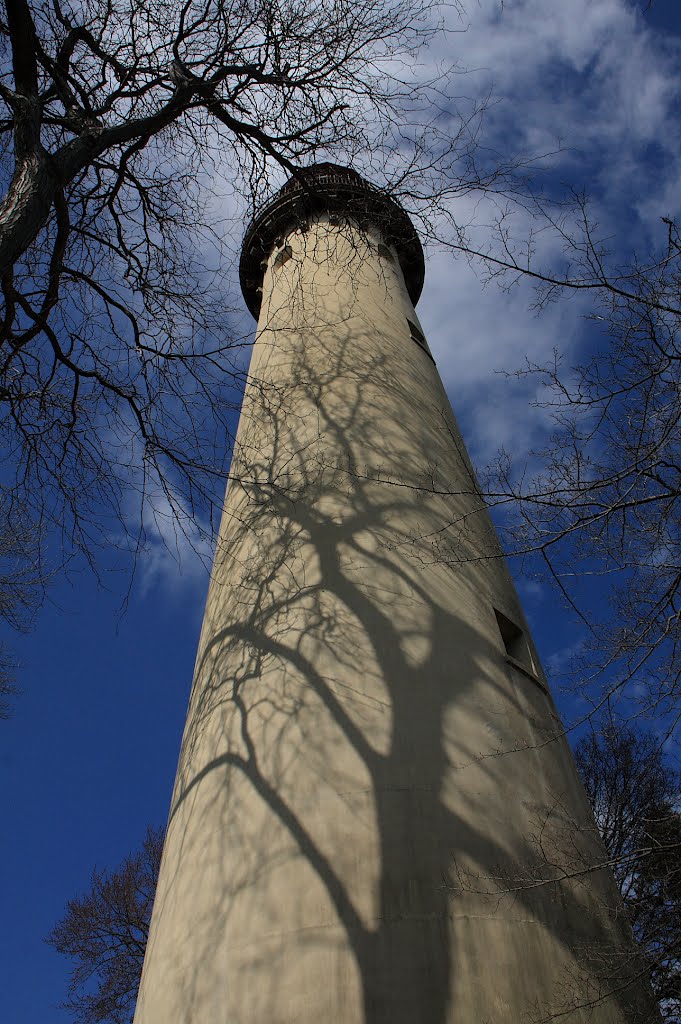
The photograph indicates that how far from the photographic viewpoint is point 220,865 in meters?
5.08

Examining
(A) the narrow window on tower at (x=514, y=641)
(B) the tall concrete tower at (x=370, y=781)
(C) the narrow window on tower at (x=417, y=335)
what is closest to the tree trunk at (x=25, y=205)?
(B) the tall concrete tower at (x=370, y=781)

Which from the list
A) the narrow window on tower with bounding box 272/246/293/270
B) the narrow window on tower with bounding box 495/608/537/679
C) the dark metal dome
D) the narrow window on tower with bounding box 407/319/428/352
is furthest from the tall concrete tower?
the narrow window on tower with bounding box 272/246/293/270

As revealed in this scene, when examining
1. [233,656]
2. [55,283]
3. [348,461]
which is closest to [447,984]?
[233,656]

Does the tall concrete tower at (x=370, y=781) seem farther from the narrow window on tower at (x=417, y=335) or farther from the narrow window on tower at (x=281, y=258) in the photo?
the narrow window on tower at (x=281, y=258)

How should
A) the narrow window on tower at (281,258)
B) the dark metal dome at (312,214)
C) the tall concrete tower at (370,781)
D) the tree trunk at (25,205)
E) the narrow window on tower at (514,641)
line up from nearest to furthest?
the tall concrete tower at (370,781)
the tree trunk at (25,205)
the narrow window on tower at (514,641)
the dark metal dome at (312,214)
the narrow window on tower at (281,258)

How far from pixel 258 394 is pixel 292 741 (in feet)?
15.2

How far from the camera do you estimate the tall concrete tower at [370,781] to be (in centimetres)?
432

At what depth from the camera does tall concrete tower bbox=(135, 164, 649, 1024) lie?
432cm

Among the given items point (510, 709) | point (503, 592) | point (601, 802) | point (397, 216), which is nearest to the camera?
point (510, 709)

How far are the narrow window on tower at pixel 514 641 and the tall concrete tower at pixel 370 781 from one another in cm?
2

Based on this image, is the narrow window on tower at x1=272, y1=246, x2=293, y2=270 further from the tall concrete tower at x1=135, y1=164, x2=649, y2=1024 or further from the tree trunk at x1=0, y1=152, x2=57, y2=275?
the tree trunk at x1=0, y1=152, x2=57, y2=275

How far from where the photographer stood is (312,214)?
11.7 m

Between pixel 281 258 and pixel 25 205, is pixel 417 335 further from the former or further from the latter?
pixel 25 205

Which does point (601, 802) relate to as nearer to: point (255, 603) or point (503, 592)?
point (503, 592)
